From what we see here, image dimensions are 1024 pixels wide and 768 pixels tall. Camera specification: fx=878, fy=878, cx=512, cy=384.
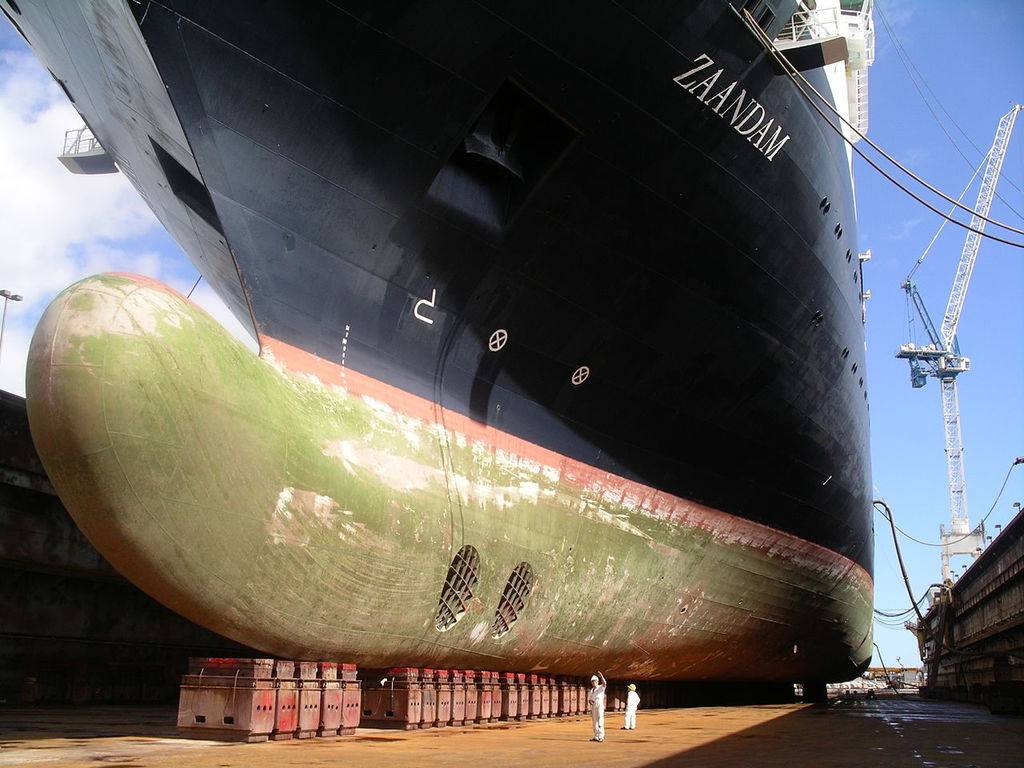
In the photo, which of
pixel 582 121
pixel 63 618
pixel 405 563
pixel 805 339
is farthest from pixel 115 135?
pixel 805 339

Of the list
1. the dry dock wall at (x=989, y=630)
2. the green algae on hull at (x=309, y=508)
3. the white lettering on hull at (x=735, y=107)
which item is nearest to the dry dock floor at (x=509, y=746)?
the green algae on hull at (x=309, y=508)

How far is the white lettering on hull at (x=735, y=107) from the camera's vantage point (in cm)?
949

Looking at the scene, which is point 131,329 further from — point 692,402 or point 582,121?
point 692,402

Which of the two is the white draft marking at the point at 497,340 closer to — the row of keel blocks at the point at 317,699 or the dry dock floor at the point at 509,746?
the row of keel blocks at the point at 317,699

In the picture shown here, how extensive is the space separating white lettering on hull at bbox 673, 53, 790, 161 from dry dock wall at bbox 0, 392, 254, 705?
10948 mm

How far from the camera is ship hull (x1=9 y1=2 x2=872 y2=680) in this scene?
7582 millimetres

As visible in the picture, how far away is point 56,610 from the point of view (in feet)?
44.5

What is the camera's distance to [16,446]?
44.0ft

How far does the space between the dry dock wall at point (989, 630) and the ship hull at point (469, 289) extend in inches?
489

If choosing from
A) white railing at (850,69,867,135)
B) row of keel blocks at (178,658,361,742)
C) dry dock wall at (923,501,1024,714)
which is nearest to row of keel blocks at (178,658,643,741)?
row of keel blocks at (178,658,361,742)

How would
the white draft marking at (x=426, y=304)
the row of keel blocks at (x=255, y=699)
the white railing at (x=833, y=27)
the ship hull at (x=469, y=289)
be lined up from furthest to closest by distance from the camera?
the white railing at (x=833, y=27) → the white draft marking at (x=426, y=304) → the row of keel blocks at (x=255, y=699) → the ship hull at (x=469, y=289)

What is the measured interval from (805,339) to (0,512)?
40.5 ft

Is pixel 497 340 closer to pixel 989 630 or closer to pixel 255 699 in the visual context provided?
pixel 255 699

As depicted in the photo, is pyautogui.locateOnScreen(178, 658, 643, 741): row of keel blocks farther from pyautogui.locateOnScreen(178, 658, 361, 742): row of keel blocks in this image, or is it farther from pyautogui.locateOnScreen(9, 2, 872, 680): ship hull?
pyautogui.locateOnScreen(9, 2, 872, 680): ship hull
